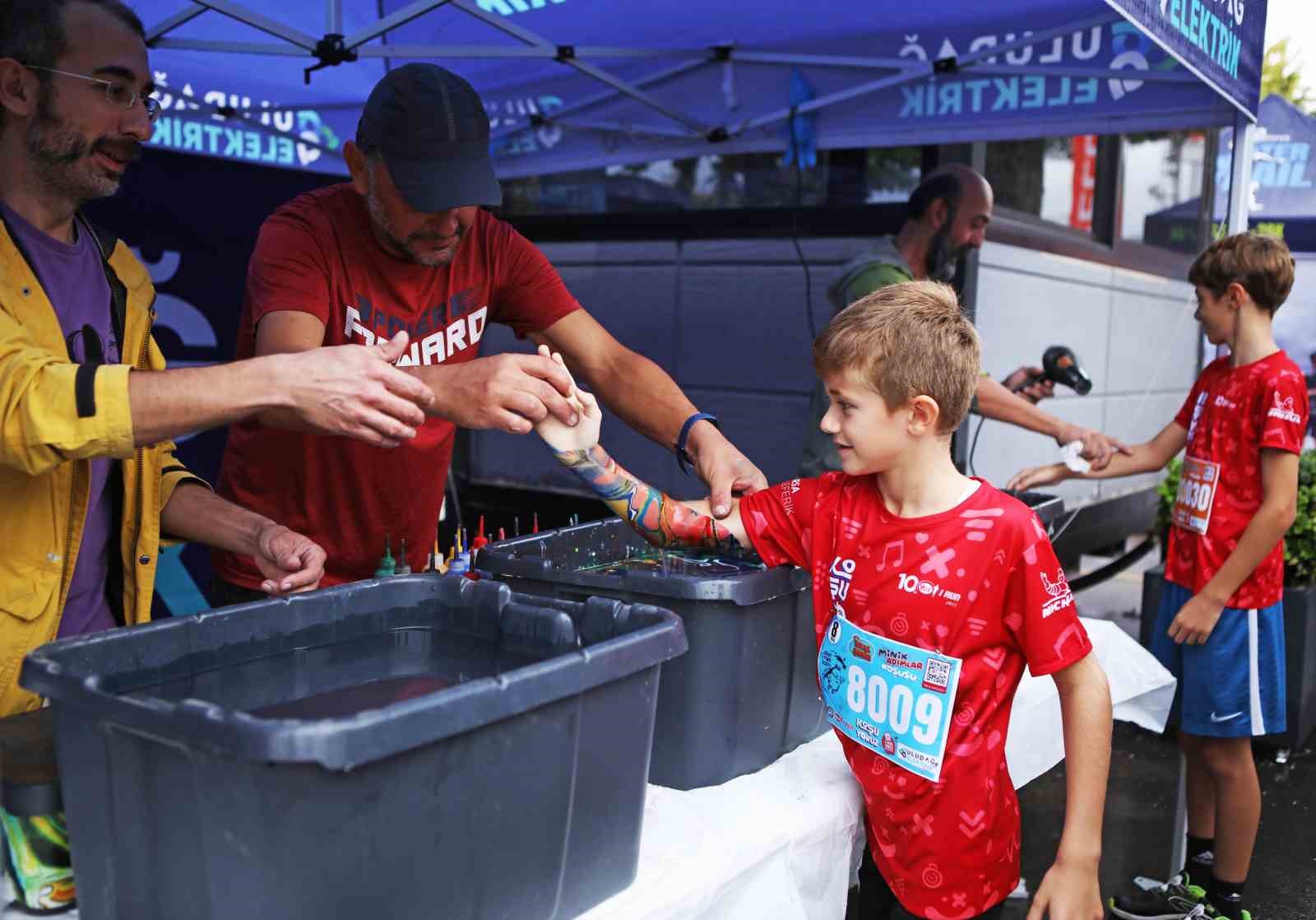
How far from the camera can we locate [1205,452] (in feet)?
9.71

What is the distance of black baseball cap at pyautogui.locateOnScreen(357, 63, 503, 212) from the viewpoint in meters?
1.99

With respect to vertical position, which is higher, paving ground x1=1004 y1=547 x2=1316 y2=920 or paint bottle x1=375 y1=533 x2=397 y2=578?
paint bottle x1=375 y1=533 x2=397 y2=578

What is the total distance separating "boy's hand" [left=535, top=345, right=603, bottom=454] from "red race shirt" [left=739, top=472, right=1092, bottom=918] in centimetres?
43

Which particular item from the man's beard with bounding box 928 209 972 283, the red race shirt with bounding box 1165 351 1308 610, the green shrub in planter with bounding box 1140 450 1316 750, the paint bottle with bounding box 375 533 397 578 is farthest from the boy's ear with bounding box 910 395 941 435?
the green shrub in planter with bounding box 1140 450 1316 750

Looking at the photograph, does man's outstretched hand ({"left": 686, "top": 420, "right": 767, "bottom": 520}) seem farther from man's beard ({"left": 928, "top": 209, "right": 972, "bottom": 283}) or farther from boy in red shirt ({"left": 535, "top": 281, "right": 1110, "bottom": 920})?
man's beard ({"left": 928, "top": 209, "right": 972, "bottom": 283})

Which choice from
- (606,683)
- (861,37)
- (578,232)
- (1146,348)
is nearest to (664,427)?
(606,683)

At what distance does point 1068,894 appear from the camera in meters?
1.53

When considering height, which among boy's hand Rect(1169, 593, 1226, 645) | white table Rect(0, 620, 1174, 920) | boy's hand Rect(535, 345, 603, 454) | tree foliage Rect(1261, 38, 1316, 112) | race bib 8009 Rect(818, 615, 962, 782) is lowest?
boy's hand Rect(1169, 593, 1226, 645)

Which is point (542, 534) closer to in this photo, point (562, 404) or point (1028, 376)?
point (562, 404)

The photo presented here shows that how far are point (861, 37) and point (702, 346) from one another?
2.59 meters

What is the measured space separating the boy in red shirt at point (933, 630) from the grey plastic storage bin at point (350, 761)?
1.51 feet

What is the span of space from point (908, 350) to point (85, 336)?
4.27ft

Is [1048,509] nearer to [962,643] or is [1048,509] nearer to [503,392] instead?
[962,643]

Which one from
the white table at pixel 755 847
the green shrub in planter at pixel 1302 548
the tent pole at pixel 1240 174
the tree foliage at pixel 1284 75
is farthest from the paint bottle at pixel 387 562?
the tree foliage at pixel 1284 75
